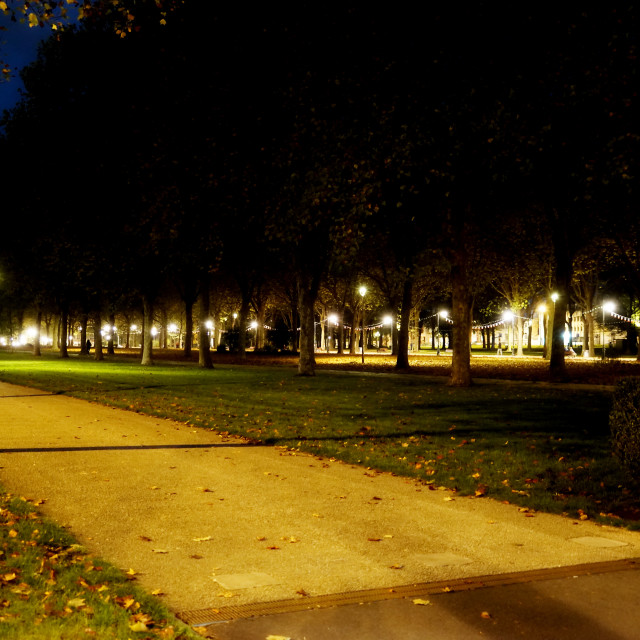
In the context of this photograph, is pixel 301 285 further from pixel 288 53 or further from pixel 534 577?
pixel 534 577

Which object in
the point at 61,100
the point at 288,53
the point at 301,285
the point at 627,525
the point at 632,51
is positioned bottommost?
the point at 627,525

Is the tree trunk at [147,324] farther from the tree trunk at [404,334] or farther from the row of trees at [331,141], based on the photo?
the tree trunk at [404,334]

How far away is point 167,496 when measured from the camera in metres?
7.96

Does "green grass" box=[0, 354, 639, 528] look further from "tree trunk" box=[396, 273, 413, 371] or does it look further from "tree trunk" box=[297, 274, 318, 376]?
"tree trunk" box=[396, 273, 413, 371]

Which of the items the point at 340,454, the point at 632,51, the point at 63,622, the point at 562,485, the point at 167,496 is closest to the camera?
the point at 63,622

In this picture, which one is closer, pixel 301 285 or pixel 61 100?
pixel 301 285

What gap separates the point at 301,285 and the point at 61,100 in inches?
594

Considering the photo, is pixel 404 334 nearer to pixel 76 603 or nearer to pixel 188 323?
pixel 188 323

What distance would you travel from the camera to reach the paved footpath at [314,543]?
4.47 m

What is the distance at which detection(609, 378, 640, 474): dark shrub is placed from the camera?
8398mm

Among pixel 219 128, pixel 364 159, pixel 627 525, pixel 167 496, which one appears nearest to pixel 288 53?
pixel 219 128

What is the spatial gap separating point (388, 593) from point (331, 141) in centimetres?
1495

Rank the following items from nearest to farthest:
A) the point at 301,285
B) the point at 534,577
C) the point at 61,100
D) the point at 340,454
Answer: the point at 534,577 < the point at 340,454 < the point at 301,285 < the point at 61,100

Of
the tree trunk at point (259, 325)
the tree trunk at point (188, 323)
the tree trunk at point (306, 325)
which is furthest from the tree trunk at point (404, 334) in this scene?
the tree trunk at point (259, 325)
